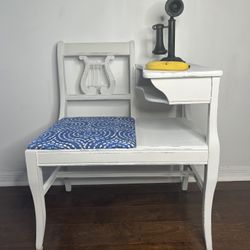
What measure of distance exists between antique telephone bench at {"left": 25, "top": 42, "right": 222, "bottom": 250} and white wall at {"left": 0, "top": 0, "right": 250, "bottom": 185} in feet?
0.37

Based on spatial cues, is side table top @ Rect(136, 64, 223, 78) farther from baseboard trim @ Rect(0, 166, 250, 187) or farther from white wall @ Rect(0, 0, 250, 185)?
baseboard trim @ Rect(0, 166, 250, 187)

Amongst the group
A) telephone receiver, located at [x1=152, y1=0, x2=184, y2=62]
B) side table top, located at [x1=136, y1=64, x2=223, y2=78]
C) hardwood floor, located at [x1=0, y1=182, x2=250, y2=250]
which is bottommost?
hardwood floor, located at [x1=0, y1=182, x2=250, y2=250]

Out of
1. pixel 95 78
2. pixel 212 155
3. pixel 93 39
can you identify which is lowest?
pixel 212 155

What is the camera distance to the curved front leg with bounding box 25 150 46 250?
35.3 inches

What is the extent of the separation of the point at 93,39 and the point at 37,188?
782 mm

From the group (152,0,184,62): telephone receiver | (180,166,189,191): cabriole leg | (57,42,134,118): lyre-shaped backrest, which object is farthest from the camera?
(180,166,189,191): cabriole leg

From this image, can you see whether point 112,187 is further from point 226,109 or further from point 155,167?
point 226,109

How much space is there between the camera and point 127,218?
120 cm

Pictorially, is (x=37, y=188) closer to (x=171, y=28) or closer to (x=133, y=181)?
(x=133, y=181)

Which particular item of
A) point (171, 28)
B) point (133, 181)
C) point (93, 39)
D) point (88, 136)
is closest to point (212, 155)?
point (88, 136)

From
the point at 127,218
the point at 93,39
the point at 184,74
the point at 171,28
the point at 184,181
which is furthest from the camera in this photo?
the point at 184,181

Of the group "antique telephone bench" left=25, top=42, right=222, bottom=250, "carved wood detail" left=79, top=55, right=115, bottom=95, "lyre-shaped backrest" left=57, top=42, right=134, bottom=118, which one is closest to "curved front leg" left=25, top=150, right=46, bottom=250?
"antique telephone bench" left=25, top=42, right=222, bottom=250

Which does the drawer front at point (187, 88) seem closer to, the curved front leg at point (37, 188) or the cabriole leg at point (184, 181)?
the curved front leg at point (37, 188)

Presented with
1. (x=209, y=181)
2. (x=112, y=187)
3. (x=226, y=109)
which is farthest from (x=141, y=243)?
(x=226, y=109)
